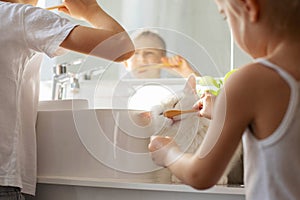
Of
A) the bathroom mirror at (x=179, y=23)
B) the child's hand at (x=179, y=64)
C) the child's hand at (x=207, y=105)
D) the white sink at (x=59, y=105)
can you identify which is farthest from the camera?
the bathroom mirror at (x=179, y=23)

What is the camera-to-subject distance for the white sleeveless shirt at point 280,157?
0.81 metres

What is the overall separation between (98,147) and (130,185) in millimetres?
152

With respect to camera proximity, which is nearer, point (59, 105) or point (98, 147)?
point (98, 147)

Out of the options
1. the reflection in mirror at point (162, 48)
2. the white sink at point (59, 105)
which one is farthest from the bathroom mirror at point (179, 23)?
the white sink at point (59, 105)

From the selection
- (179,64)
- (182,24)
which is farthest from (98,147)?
(182,24)

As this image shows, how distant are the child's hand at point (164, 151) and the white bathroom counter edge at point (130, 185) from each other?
0.20 metres

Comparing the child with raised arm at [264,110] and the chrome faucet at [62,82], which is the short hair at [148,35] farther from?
the child with raised arm at [264,110]

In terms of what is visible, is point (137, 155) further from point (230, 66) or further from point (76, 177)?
point (230, 66)

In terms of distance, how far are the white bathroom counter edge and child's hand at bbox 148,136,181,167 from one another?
205 millimetres

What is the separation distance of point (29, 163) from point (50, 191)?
9 centimetres

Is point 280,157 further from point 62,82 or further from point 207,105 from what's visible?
point 62,82

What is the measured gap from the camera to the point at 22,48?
3.92ft

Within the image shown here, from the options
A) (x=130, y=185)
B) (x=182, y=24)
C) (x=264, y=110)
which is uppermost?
(x=182, y=24)

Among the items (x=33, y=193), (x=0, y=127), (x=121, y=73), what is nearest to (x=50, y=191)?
(x=33, y=193)
